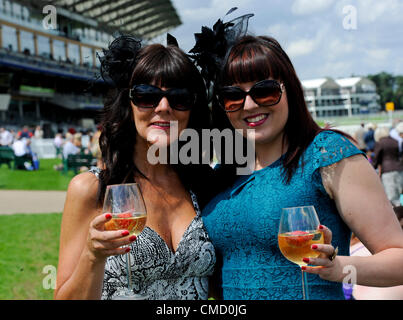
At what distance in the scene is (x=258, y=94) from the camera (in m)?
2.16

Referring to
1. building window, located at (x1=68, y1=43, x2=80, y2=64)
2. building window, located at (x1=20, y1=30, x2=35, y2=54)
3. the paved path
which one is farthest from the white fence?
building window, located at (x1=68, y1=43, x2=80, y2=64)

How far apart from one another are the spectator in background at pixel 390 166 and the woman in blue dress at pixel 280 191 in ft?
24.7

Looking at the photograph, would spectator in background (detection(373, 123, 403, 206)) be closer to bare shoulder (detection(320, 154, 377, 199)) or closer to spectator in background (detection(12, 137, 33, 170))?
bare shoulder (detection(320, 154, 377, 199))

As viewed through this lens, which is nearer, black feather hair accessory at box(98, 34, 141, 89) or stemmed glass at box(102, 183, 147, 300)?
stemmed glass at box(102, 183, 147, 300)

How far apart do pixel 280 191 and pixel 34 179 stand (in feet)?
47.7

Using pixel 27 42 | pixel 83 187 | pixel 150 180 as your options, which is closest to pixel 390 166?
pixel 150 180

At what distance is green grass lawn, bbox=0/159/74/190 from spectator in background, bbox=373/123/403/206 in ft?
29.0

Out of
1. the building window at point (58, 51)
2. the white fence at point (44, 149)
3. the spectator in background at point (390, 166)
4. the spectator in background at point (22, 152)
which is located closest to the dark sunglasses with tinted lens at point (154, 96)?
the spectator in background at point (390, 166)

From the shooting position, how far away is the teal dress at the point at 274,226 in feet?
6.78

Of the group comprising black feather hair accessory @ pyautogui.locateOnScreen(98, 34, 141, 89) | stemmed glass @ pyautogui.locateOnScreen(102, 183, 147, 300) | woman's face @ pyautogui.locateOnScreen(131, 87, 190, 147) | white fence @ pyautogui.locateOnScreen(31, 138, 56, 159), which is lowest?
white fence @ pyautogui.locateOnScreen(31, 138, 56, 159)

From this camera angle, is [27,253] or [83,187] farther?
[27,253]

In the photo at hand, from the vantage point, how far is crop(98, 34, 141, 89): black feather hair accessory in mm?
2471

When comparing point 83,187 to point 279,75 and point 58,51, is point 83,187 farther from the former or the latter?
point 58,51

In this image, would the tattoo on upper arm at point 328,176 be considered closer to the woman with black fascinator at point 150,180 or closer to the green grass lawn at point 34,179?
the woman with black fascinator at point 150,180
